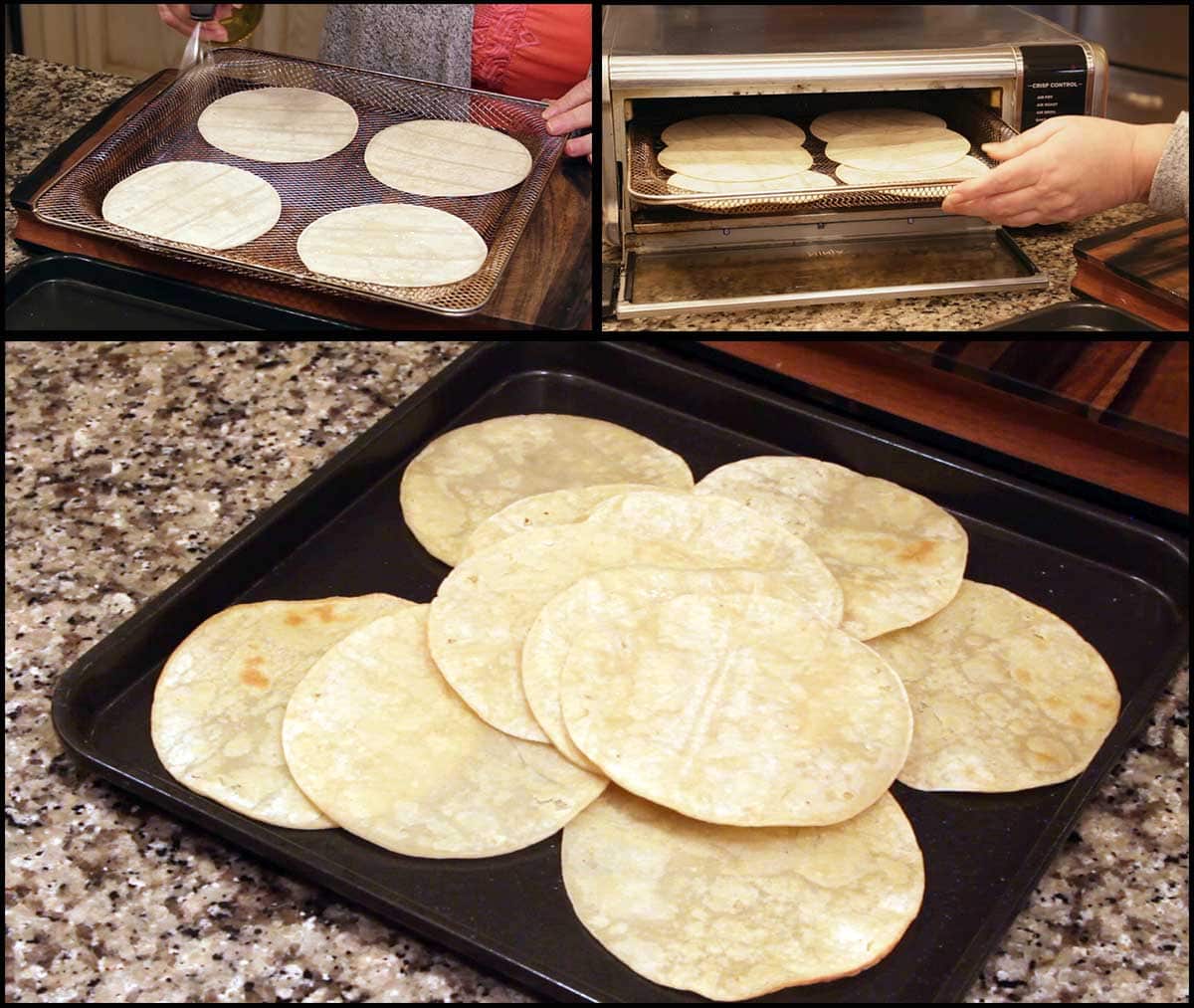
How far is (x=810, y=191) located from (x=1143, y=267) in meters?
0.35

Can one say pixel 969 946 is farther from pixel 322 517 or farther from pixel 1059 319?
pixel 322 517

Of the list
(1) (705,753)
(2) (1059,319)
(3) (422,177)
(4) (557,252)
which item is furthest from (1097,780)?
(3) (422,177)

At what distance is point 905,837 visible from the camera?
3.49 ft

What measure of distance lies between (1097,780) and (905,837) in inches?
7.9

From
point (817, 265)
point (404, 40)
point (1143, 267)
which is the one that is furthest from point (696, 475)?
point (404, 40)

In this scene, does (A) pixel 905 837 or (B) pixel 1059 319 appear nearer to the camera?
(A) pixel 905 837

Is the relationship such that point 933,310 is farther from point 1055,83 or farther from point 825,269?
point 1055,83

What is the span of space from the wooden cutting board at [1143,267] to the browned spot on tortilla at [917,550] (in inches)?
12.5

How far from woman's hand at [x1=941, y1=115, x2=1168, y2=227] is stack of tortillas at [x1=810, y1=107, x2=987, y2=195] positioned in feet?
0.09

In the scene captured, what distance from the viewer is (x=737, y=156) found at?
1.41 meters

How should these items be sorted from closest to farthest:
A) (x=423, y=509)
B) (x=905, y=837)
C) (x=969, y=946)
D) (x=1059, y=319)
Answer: (x=969, y=946)
(x=905, y=837)
(x=1059, y=319)
(x=423, y=509)

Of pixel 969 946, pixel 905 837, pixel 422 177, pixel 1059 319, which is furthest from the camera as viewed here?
pixel 422 177

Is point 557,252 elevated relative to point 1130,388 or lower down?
elevated

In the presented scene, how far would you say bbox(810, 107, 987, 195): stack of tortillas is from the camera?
4.30ft
